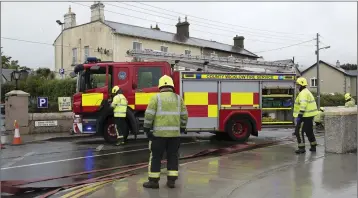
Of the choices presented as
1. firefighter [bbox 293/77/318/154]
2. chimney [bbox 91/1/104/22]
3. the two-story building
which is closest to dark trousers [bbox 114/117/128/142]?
firefighter [bbox 293/77/318/154]

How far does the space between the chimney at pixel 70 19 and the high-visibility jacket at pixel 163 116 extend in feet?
104

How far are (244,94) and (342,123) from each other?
3.71 m

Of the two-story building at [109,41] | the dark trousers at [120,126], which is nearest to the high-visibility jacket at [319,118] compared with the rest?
the dark trousers at [120,126]

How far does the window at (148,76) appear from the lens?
12.6 m

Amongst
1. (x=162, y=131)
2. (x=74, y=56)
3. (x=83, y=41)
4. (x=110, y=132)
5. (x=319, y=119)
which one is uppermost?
(x=83, y=41)

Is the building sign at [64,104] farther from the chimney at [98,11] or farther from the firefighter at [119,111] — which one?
the chimney at [98,11]

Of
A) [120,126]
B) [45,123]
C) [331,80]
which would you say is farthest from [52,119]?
[331,80]

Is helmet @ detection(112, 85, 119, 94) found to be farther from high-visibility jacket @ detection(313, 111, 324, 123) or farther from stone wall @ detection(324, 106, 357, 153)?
high-visibility jacket @ detection(313, 111, 324, 123)

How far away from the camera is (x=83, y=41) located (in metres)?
34.4

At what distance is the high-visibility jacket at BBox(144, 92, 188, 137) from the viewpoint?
6285 mm

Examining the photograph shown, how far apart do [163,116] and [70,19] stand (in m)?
32.5

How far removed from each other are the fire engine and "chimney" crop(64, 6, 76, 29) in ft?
82.0

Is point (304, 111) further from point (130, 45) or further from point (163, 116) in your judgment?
point (130, 45)

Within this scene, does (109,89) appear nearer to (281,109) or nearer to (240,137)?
(240,137)
